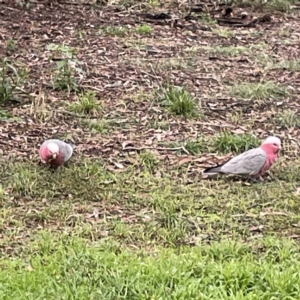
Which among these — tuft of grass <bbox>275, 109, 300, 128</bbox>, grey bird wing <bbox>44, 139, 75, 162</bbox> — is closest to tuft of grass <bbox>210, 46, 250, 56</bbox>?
tuft of grass <bbox>275, 109, 300, 128</bbox>

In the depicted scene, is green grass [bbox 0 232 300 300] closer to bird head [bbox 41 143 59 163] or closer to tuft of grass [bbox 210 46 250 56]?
bird head [bbox 41 143 59 163]

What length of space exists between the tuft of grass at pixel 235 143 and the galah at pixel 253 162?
475mm

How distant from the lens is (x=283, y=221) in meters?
4.34

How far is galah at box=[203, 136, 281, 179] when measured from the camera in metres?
4.82

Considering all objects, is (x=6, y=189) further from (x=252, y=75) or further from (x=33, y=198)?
(x=252, y=75)

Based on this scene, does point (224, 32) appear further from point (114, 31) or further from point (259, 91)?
point (259, 91)

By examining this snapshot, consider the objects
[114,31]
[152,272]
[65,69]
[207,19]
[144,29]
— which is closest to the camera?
[152,272]

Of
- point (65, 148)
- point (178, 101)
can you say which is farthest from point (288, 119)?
point (65, 148)

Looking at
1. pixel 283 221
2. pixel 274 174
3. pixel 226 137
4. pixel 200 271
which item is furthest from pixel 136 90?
pixel 200 271

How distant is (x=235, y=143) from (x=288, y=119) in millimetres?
830

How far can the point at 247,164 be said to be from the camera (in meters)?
4.82

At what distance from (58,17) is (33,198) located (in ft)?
16.7

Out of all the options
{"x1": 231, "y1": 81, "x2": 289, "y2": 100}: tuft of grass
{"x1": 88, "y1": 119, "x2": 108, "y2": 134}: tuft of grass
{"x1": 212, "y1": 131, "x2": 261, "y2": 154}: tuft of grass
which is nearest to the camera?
{"x1": 212, "y1": 131, "x2": 261, "y2": 154}: tuft of grass

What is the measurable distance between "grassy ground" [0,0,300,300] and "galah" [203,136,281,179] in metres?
0.10
